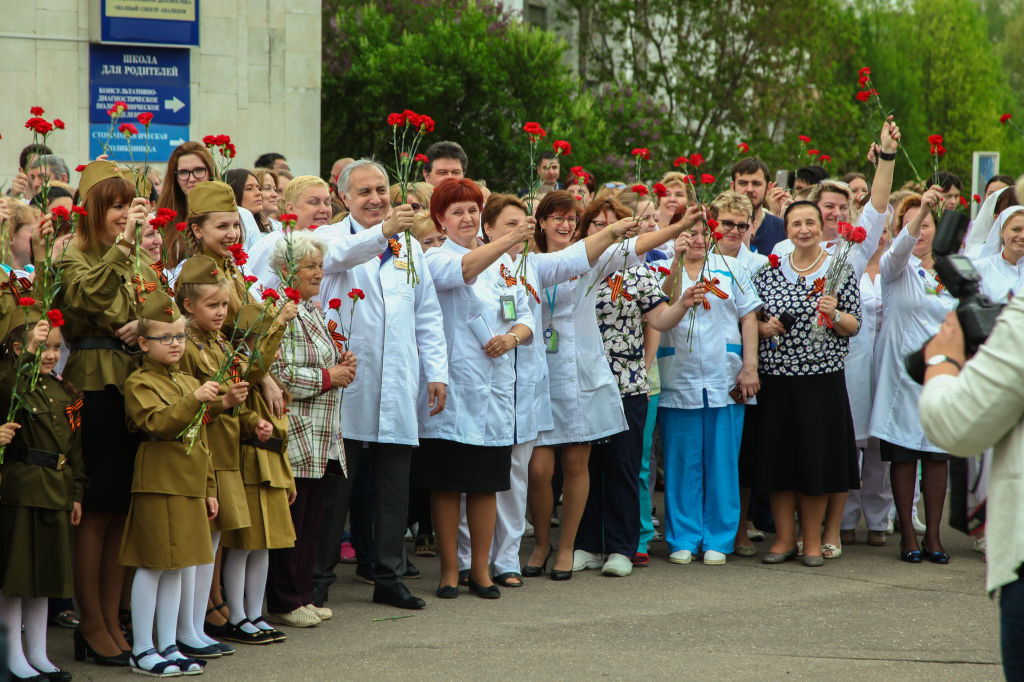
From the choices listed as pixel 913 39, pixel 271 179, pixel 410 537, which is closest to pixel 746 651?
pixel 410 537

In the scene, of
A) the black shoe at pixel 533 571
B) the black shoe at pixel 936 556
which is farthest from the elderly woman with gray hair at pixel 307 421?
the black shoe at pixel 936 556

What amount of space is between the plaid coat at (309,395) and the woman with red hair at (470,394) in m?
0.78

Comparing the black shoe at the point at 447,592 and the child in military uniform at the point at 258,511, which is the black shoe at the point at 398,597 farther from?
the child in military uniform at the point at 258,511

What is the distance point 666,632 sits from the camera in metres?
6.41

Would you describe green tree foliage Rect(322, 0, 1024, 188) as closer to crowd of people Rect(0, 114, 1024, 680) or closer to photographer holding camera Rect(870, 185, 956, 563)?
crowd of people Rect(0, 114, 1024, 680)

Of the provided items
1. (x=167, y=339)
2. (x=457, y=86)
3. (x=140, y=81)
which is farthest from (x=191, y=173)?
(x=457, y=86)

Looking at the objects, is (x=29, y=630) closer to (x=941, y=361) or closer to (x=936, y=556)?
(x=941, y=361)

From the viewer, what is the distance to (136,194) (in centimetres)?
624

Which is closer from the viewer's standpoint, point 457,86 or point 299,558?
point 299,558

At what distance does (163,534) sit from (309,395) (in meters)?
1.15

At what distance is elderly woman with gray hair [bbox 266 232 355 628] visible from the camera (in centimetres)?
626

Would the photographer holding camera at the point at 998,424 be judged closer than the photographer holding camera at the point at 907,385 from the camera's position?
Yes

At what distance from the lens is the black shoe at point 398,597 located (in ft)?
22.4

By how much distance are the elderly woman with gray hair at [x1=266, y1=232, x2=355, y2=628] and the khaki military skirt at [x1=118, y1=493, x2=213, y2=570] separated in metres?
0.83
